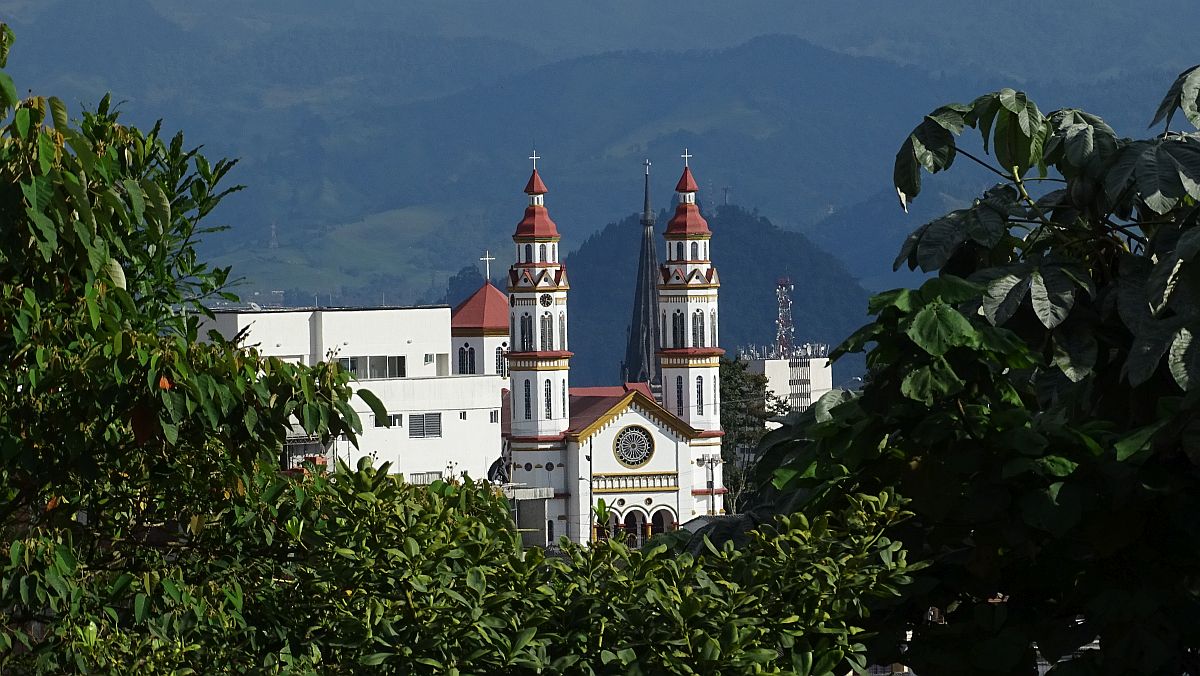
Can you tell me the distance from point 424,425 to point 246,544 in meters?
63.0

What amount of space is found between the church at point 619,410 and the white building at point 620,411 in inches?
1.8

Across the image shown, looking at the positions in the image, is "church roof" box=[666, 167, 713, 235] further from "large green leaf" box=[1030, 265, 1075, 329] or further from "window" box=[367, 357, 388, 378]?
"large green leaf" box=[1030, 265, 1075, 329]

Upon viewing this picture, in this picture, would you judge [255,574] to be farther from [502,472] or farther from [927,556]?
[502,472]

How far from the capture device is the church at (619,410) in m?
92.8

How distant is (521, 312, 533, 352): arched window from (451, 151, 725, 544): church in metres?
0.07

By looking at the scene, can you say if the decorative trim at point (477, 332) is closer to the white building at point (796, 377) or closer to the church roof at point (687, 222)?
the church roof at point (687, 222)

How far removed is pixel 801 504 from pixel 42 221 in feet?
10.4

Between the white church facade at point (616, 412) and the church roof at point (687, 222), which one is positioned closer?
the white church facade at point (616, 412)

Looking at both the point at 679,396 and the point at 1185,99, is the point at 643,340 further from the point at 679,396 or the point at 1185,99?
the point at 1185,99

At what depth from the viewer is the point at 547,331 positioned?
9656cm

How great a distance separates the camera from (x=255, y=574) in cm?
811

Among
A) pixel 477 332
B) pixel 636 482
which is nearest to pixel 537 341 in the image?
pixel 636 482

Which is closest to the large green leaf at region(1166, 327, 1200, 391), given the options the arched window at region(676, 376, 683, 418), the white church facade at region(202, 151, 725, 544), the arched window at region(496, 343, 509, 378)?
the white church facade at region(202, 151, 725, 544)

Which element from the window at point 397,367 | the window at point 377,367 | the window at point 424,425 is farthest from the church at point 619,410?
the window at point 377,367
